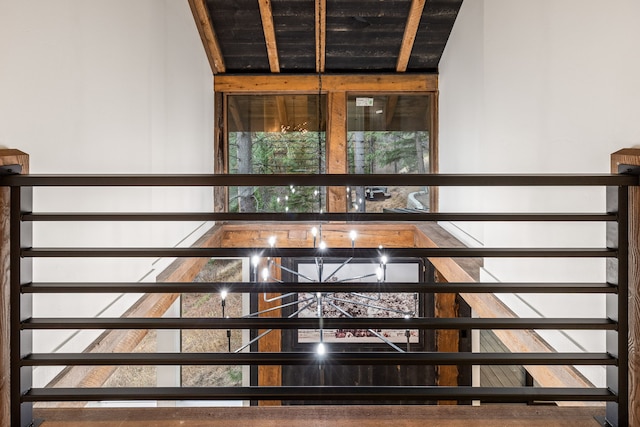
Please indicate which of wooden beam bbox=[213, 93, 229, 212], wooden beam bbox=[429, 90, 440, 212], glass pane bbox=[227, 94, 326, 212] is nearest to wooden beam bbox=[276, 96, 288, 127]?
glass pane bbox=[227, 94, 326, 212]

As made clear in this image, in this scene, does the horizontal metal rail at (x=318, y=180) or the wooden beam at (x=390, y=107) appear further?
the wooden beam at (x=390, y=107)

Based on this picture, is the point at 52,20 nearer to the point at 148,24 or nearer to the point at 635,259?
the point at 148,24

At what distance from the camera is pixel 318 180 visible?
1.43 metres

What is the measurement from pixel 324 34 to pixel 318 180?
4.42 meters

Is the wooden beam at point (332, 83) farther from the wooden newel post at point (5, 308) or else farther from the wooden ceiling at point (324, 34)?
the wooden newel post at point (5, 308)

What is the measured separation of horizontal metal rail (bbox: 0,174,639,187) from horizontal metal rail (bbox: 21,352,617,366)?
539 mm

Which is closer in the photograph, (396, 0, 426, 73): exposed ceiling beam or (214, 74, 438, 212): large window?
(396, 0, 426, 73): exposed ceiling beam

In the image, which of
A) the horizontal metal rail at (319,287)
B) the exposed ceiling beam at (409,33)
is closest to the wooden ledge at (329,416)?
the horizontal metal rail at (319,287)

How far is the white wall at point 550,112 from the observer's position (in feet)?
6.58

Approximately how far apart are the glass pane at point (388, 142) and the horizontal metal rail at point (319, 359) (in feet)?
15.6

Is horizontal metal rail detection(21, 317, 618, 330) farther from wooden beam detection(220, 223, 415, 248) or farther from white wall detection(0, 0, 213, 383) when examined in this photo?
wooden beam detection(220, 223, 415, 248)

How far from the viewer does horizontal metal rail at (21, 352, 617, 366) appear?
143 centimetres

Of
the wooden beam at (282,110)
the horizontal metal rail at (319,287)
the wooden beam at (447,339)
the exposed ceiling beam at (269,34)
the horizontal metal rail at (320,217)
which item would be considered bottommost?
the wooden beam at (447,339)

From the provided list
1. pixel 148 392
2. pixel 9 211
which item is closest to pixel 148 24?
pixel 9 211
